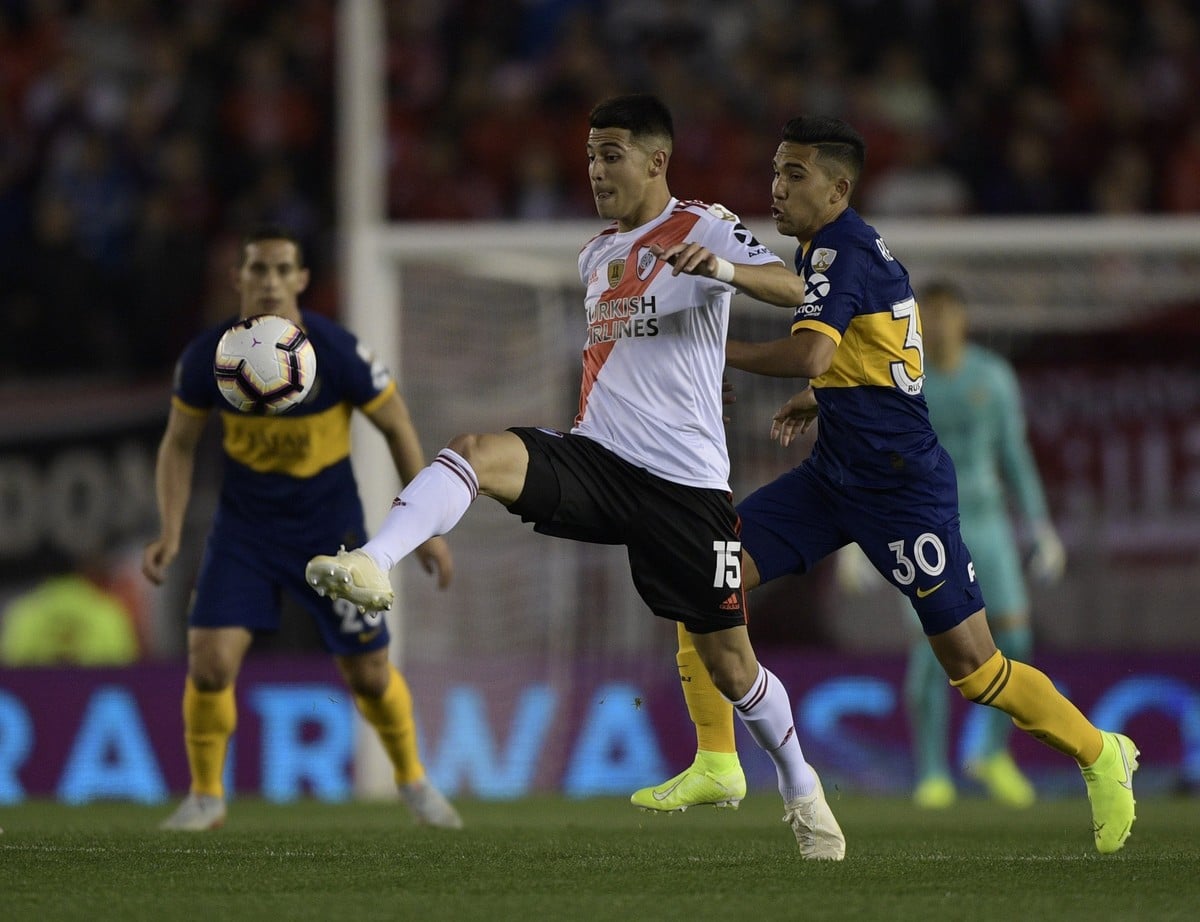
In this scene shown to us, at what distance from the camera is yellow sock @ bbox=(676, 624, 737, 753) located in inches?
237

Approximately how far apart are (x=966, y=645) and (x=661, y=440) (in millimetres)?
1161

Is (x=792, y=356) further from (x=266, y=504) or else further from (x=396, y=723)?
(x=396, y=723)

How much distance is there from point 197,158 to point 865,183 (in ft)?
15.3

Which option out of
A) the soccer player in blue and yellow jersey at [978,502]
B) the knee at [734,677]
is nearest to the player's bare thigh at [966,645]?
the knee at [734,677]

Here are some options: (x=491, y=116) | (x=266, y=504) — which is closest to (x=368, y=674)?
(x=266, y=504)

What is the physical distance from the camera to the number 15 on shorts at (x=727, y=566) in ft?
18.3

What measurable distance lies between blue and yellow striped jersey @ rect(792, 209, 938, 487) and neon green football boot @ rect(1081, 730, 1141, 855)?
1.05 metres

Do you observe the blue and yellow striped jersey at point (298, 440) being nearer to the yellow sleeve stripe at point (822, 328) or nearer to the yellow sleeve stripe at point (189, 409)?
the yellow sleeve stripe at point (189, 409)

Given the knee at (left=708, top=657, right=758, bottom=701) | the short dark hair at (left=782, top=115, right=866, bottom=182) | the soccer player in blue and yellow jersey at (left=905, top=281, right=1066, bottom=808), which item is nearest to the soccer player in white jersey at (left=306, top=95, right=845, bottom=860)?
the knee at (left=708, top=657, right=758, bottom=701)

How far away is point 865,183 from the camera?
1312cm

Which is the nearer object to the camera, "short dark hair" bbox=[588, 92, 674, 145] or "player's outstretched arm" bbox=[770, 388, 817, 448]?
"short dark hair" bbox=[588, 92, 674, 145]

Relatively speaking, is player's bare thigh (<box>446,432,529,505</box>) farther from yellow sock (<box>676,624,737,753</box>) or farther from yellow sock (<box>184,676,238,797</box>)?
yellow sock (<box>184,676,238,797</box>)

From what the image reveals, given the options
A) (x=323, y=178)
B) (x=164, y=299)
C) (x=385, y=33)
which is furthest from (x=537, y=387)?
(x=385, y=33)

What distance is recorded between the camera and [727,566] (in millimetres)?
5602
